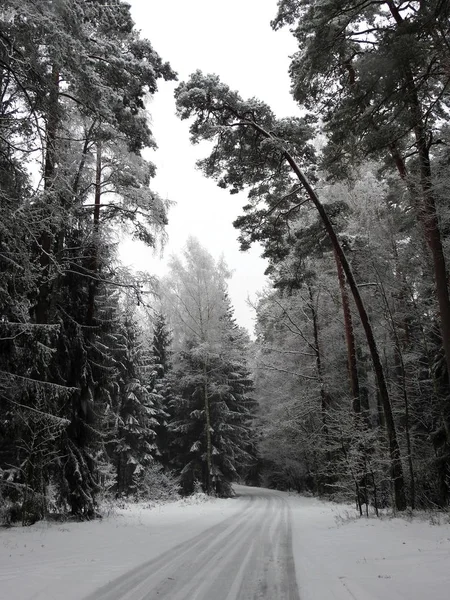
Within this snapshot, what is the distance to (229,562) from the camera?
6.15m

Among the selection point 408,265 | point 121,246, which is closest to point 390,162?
point 408,265

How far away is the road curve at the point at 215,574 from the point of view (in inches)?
179

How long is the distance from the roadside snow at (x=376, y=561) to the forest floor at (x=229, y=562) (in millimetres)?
12

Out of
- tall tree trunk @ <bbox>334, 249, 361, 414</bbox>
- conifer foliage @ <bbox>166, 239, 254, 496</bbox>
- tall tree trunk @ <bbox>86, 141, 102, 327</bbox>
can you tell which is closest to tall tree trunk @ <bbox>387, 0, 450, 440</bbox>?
tall tree trunk @ <bbox>334, 249, 361, 414</bbox>

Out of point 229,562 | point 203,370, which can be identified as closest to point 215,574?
point 229,562

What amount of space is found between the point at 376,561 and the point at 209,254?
65.7 ft

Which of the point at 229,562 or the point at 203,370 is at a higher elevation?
→ the point at 203,370

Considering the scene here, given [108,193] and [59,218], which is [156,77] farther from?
[108,193]

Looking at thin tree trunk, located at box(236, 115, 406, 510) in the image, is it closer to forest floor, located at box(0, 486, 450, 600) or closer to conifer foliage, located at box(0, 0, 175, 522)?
forest floor, located at box(0, 486, 450, 600)

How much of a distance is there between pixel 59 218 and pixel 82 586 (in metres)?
5.10

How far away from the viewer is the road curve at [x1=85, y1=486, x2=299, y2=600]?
4555 millimetres

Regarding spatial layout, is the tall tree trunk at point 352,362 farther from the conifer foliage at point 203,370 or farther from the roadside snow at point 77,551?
the conifer foliage at point 203,370

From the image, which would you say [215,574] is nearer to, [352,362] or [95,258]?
[352,362]

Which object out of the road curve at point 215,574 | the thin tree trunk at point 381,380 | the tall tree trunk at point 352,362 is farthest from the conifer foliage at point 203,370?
the road curve at point 215,574
